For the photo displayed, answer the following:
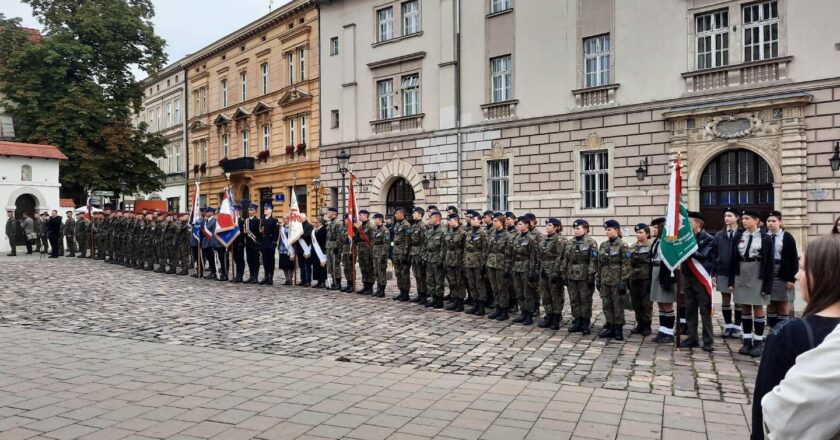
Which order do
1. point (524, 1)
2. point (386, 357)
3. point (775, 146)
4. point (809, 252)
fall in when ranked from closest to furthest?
point (809, 252)
point (386, 357)
point (775, 146)
point (524, 1)

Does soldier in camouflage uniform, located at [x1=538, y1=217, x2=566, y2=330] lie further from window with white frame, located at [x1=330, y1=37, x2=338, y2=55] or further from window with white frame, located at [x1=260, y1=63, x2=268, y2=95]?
window with white frame, located at [x1=260, y1=63, x2=268, y2=95]

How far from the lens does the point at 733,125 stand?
19.2m

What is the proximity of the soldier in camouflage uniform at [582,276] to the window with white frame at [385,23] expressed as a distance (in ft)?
68.6

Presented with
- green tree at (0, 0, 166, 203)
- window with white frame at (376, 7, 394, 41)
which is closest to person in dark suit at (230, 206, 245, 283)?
window with white frame at (376, 7, 394, 41)

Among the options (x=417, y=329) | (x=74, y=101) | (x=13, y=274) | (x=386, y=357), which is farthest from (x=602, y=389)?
(x=74, y=101)

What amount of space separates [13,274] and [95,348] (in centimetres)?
1380

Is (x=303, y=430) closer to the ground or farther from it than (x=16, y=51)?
closer to the ground

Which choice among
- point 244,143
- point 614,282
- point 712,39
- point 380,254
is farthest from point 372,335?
point 244,143

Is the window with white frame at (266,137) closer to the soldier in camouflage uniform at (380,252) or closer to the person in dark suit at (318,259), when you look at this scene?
the person in dark suit at (318,259)

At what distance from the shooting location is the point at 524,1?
2400 cm

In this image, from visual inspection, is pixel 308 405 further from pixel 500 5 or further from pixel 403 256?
pixel 500 5

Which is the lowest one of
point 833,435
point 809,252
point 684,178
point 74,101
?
point 833,435

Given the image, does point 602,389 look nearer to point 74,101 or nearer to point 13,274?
point 13,274

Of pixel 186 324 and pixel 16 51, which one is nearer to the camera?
pixel 186 324
